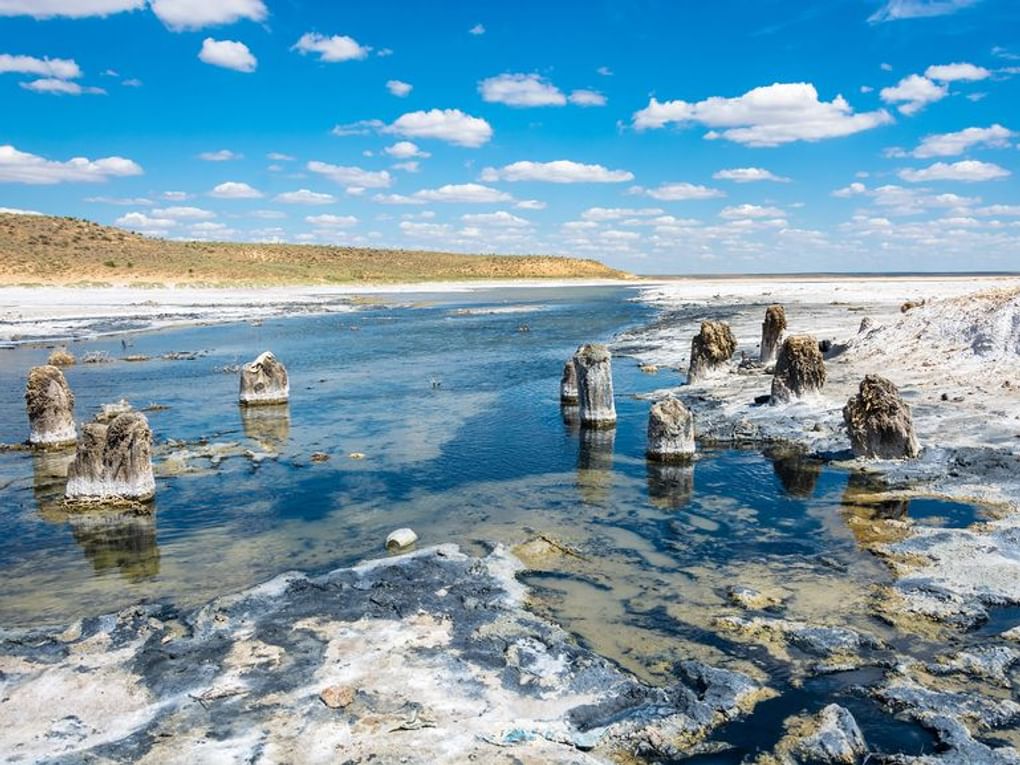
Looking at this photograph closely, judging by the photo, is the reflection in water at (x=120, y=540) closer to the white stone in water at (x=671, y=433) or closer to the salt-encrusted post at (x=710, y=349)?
the white stone in water at (x=671, y=433)

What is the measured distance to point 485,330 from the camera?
157 feet

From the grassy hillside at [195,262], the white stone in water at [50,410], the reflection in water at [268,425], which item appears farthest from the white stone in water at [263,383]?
the grassy hillside at [195,262]

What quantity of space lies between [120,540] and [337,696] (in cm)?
667

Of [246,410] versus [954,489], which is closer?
[954,489]

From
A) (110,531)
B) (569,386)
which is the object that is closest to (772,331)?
(569,386)

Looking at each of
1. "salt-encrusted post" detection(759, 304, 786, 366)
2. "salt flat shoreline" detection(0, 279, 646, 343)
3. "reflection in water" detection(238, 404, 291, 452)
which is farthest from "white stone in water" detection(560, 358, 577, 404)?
"salt flat shoreline" detection(0, 279, 646, 343)

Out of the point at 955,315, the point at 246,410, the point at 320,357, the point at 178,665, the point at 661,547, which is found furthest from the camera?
the point at 320,357

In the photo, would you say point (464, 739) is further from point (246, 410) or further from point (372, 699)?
point (246, 410)

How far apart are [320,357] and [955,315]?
25.3 m

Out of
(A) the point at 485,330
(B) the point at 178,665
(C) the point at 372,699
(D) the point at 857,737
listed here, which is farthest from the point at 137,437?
(A) the point at 485,330

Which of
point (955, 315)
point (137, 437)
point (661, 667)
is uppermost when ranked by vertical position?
point (955, 315)

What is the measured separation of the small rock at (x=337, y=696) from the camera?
6.96m

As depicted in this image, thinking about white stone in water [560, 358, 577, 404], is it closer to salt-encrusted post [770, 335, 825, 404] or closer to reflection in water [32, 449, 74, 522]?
salt-encrusted post [770, 335, 825, 404]

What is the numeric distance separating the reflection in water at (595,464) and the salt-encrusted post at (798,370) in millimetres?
4466
